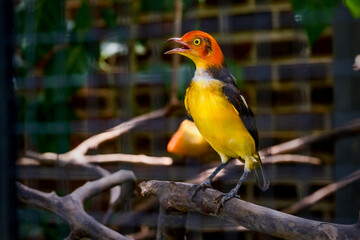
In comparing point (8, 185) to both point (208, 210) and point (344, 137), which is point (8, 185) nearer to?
point (208, 210)

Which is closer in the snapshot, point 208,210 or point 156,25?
point 208,210

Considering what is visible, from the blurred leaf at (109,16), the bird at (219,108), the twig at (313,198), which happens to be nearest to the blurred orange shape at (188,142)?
the bird at (219,108)

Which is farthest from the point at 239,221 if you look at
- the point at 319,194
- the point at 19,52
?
the point at 19,52

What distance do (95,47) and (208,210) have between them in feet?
1.26

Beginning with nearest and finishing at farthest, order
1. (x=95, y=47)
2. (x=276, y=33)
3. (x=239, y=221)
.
→ 1. (x=239, y=221)
2. (x=276, y=33)
3. (x=95, y=47)

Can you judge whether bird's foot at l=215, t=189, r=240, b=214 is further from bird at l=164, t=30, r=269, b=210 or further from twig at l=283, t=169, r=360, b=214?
twig at l=283, t=169, r=360, b=214

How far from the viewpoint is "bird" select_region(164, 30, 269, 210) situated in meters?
0.51

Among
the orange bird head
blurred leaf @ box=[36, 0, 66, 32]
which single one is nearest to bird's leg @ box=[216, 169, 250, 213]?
the orange bird head

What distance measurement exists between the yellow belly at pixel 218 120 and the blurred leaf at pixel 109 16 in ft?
0.90

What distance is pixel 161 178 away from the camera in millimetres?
566

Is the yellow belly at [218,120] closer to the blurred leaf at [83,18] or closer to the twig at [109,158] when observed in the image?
the twig at [109,158]

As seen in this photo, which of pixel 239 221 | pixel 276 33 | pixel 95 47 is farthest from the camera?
pixel 95 47

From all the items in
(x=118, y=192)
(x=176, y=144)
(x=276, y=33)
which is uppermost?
(x=276, y=33)

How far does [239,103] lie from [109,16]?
341 millimetres
